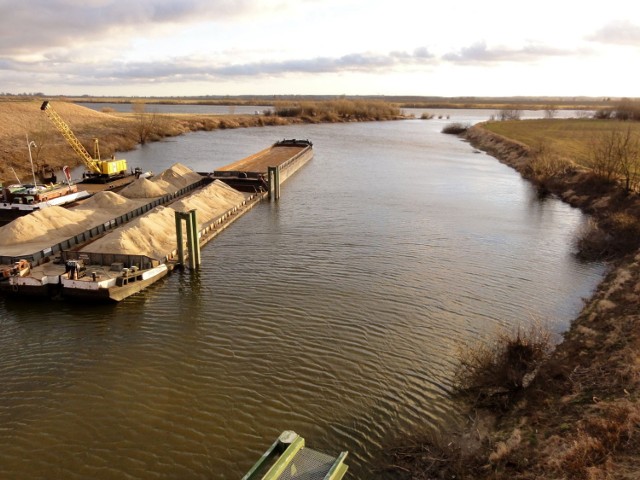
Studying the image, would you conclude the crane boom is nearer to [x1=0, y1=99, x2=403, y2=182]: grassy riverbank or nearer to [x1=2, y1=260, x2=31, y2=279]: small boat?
[x1=0, y1=99, x2=403, y2=182]: grassy riverbank

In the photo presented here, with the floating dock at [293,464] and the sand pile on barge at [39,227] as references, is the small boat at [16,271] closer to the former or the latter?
the sand pile on barge at [39,227]

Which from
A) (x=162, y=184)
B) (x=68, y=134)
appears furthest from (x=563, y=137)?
(x=68, y=134)

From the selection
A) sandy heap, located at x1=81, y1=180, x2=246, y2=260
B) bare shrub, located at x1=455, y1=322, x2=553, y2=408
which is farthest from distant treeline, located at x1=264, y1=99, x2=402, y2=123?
bare shrub, located at x1=455, y1=322, x2=553, y2=408

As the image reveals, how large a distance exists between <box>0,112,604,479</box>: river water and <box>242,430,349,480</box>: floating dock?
2.35 meters

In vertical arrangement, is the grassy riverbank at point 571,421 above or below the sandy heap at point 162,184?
below

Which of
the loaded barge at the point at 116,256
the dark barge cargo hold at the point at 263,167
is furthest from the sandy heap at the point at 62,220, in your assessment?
the dark barge cargo hold at the point at 263,167

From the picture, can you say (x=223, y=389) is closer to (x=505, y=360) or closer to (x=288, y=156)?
(x=505, y=360)

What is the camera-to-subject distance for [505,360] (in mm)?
14156

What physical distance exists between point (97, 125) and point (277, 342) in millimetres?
87029

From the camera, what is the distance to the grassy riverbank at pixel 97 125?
57.8 metres

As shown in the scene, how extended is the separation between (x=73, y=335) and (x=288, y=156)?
42600 mm

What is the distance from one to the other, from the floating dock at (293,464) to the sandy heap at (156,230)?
15977 millimetres

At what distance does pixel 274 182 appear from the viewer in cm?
4028

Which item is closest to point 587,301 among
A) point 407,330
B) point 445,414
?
point 407,330
